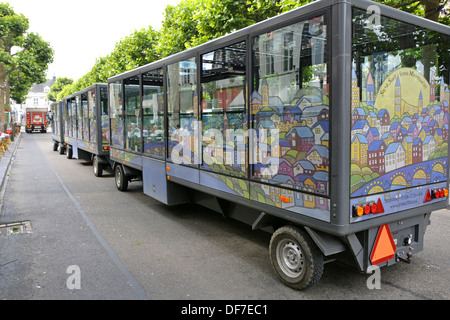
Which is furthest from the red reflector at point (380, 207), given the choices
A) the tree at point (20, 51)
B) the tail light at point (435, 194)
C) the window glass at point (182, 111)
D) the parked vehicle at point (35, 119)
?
the parked vehicle at point (35, 119)

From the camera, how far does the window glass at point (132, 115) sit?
7910 millimetres

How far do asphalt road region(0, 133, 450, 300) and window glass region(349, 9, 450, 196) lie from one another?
1157 mm

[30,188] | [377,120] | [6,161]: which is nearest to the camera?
[377,120]

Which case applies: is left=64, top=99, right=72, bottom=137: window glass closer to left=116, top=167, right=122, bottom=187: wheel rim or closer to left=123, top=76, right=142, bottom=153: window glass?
left=116, top=167, right=122, bottom=187: wheel rim

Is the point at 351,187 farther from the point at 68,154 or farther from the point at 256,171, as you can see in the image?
the point at 68,154

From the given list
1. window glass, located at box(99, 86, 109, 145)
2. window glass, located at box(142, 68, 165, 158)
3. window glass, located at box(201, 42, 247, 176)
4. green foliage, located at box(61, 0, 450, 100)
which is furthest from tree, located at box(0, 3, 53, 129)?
window glass, located at box(201, 42, 247, 176)

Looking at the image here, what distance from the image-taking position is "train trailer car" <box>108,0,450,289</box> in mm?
3244

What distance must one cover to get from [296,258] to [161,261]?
1848mm

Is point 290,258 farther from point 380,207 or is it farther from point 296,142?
point 296,142

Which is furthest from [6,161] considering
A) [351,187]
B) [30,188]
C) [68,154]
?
[351,187]

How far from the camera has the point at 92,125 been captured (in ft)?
40.9

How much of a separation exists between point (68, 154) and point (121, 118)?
10.3m

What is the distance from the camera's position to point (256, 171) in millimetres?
4215

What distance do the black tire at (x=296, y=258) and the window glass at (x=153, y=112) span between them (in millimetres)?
3436
